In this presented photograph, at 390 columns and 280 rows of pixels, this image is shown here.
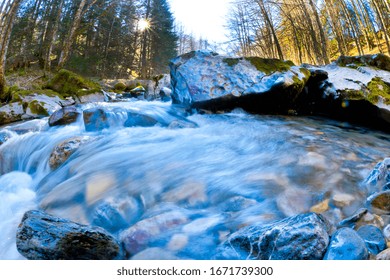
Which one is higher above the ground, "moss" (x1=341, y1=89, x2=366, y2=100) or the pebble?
"moss" (x1=341, y1=89, x2=366, y2=100)

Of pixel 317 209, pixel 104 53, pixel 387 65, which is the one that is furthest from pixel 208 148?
pixel 104 53

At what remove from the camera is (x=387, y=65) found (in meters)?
5.86

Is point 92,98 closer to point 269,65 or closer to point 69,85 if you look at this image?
point 69,85

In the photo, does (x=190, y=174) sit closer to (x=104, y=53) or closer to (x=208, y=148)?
(x=208, y=148)

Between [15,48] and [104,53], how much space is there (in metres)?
6.50

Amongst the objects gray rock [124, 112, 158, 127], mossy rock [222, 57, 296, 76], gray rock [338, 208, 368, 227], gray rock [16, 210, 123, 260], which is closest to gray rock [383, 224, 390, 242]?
gray rock [338, 208, 368, 227]

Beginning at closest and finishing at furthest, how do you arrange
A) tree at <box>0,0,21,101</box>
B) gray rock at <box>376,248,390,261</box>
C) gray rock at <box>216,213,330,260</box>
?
gray rock at <box>376,248,390,261</box>, gray rock at <box>216,213,330,260</box>, tree at <box>0,0,21,101</box>

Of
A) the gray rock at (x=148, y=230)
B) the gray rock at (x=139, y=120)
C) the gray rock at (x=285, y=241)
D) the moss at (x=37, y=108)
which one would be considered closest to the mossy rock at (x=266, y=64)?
the gray rock at (x=139, y=120)

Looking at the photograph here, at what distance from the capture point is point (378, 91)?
4.78 m

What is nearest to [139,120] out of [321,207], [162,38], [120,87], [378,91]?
[321,207]

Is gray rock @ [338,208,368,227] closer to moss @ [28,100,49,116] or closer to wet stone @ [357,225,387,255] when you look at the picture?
wet stone @ [357,225,387,255]

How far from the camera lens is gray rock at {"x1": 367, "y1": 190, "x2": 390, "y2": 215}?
206 cm

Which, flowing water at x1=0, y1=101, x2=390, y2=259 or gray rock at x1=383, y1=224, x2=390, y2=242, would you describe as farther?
flowing water at x1=0, y1=101, x2=390, y2=259

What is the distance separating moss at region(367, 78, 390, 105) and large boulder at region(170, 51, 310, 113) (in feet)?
3.56
